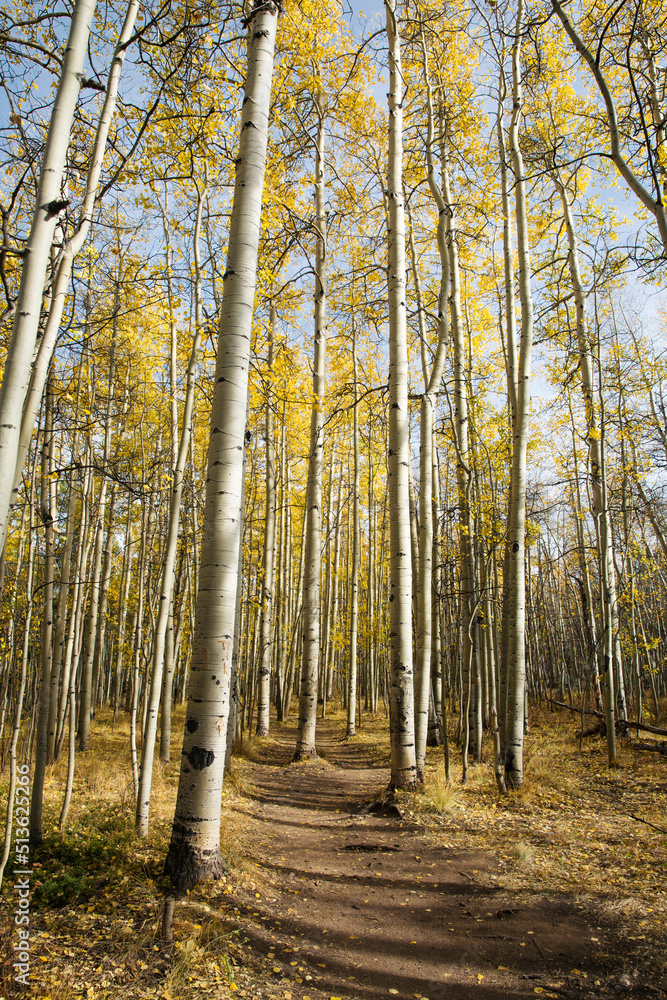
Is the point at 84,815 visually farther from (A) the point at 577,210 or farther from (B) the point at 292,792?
(A) the point at 577,210

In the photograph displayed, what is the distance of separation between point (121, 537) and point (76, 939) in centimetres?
1613

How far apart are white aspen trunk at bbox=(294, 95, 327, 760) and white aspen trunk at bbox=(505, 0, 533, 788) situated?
297cm

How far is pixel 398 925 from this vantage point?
3307 mm

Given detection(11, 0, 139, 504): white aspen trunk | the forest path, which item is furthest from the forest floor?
detection(11, 0, 139, 504): white aspen trunk

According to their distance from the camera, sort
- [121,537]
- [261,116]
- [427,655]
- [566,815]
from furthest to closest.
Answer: [121,537], [427,655], [566,815], [261,116]

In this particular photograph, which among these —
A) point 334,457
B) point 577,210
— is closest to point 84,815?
point 577,210

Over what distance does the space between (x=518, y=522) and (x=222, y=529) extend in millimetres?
4447

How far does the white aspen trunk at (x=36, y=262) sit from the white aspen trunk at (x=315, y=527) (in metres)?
5.68

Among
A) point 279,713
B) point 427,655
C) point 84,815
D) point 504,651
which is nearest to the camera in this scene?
point 84,815

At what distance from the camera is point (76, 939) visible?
2650 millimetres

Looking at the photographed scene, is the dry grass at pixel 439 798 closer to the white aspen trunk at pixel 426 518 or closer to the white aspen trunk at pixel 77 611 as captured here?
the white aspen trunk at pixel 426 518

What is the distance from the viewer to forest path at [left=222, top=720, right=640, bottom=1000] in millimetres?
2678

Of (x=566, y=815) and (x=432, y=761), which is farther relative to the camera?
(x=432, y=761)

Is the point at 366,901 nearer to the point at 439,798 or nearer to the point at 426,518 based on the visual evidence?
the point at 439,798
